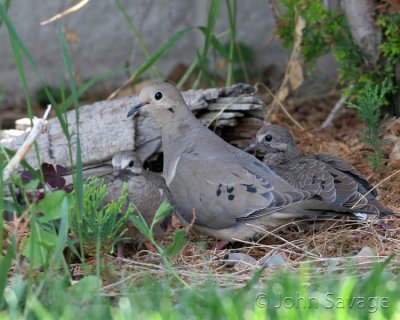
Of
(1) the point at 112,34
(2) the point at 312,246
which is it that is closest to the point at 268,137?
(2) the point at 312,246

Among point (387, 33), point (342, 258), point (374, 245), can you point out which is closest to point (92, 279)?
point (342, 258)

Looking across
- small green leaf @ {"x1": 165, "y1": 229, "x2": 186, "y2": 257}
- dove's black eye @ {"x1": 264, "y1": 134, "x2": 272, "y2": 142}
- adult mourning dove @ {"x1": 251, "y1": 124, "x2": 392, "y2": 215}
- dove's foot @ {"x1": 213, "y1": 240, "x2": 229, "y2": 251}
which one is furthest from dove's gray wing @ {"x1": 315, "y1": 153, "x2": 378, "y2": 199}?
small green leaf @ {"x1": 165, "y1": 229, "x2": 186, "y2": 257}

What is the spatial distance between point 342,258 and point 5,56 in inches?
178

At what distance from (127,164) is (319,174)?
0.99 m

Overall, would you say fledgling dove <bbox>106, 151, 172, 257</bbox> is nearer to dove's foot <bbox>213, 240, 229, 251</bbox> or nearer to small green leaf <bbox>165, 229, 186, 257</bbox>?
dove's foot <bbox>213, 240, 229, 251</bbox>

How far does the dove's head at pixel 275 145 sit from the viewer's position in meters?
4.98

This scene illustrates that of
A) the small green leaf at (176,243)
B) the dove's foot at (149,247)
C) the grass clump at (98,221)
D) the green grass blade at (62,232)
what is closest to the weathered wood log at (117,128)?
the dove's foot at (149,247)

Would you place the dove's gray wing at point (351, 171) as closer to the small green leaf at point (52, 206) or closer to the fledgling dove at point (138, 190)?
the fledgling dove at point (138, 190)

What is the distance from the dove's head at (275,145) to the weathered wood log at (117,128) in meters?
0.40

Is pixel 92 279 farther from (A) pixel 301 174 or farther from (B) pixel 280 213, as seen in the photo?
(A) pixel 301 174

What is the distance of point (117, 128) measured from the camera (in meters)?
5.25

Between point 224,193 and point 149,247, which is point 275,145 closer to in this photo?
point 224,193

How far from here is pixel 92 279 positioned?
10.5ft

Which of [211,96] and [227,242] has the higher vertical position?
[211,96]
